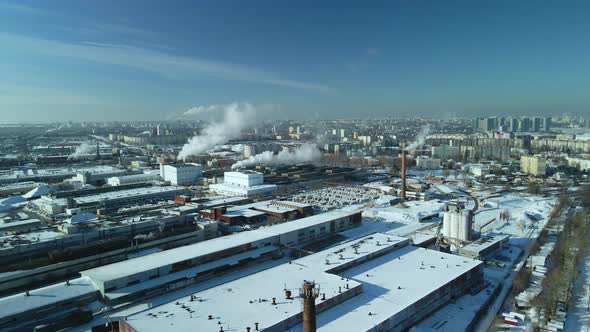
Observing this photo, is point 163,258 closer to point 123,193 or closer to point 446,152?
point 123,193

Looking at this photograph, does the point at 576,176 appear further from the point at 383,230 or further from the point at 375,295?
the point at 375,295

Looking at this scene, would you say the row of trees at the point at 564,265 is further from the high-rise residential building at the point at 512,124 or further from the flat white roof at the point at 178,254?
the high-rise residential building at the point at 512,124

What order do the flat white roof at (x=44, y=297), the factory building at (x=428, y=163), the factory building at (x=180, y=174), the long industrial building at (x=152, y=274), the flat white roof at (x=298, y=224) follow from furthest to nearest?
1. the factory building at (x=428, y=163)
2. the factory building at (x=180, y=174)
3. the flat white roof at (x=298, y=224)
4. the long industrial building at (x=152, y=274)
5. the flat white roof at (x=44, y=297)

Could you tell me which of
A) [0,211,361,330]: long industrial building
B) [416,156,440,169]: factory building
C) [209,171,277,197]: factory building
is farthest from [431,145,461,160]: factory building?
[0,211,361,330]: long industrial building

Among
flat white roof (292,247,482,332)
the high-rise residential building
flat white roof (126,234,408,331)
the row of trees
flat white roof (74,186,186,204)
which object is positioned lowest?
the row of trees

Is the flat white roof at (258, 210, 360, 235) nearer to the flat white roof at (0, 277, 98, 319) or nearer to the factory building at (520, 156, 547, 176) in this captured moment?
the flat white roof at (0, 277, 98, 319)

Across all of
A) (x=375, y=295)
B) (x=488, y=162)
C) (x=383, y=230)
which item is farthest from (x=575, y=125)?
(x=375, y=295)

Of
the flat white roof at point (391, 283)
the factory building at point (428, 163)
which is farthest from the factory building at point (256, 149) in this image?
the flat white roof at point (391, 283)
